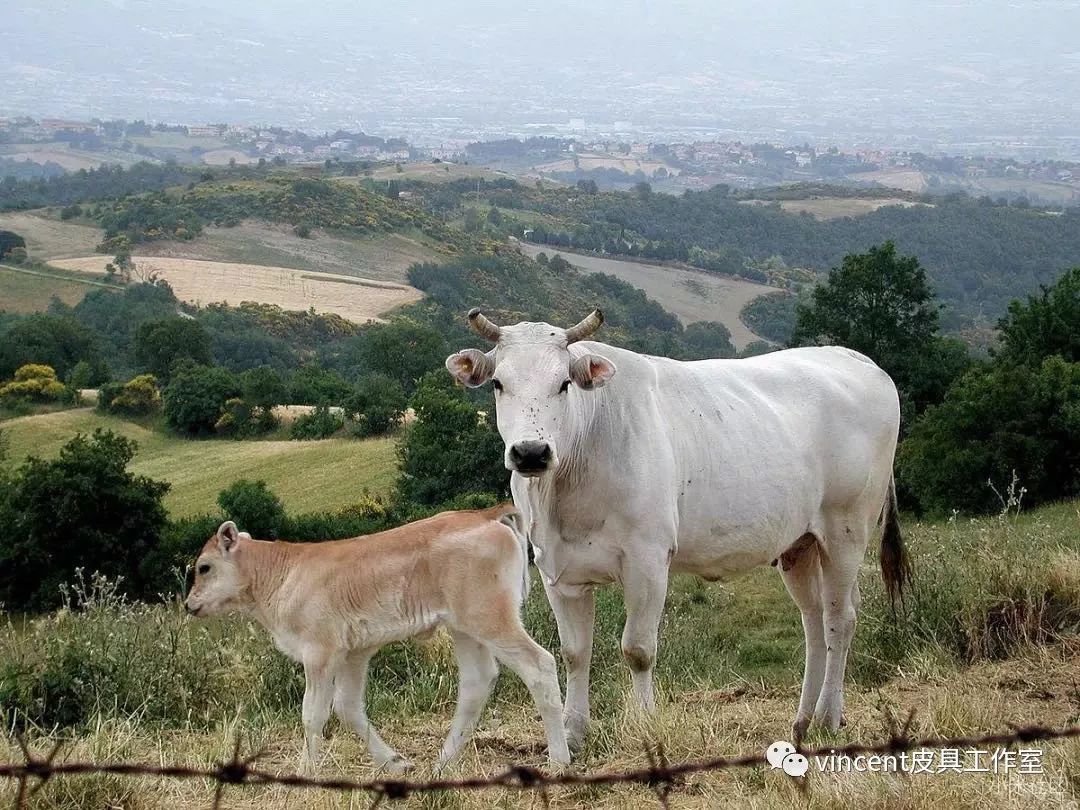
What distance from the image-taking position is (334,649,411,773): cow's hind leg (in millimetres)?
7023

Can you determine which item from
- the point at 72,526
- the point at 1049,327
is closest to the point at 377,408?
the point at 72,526

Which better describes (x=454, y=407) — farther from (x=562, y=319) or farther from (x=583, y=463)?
(x=562, y=319)

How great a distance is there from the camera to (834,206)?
584 feet

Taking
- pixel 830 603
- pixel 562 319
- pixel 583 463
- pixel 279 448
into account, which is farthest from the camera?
pixel 562 319

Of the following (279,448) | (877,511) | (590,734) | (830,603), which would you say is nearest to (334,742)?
(590,734)

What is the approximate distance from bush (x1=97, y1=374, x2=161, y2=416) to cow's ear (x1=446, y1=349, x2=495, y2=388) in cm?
7013

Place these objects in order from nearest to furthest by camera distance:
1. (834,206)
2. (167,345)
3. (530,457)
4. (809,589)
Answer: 1. (530,457)
2. (809,589)
3. (167,345)
4. (834,206)

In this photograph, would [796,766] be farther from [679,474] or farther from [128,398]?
[128,398]

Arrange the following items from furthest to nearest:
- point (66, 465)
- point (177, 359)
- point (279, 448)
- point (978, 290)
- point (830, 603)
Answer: point (978, 290) < point (177, 359) < point (279, 448) < point (66, 465) < point (830, 603)

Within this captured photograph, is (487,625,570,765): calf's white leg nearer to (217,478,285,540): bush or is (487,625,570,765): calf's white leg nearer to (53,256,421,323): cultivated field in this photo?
(217,478,285,540): bush

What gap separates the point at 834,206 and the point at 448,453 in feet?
460

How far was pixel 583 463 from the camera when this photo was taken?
721 cm

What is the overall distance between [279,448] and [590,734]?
59202mm

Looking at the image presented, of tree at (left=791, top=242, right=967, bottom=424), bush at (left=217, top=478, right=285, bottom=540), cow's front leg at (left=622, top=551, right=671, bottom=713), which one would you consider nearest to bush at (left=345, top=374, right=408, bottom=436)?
bush at (left=217, top=478, right=285, bottom=540)
